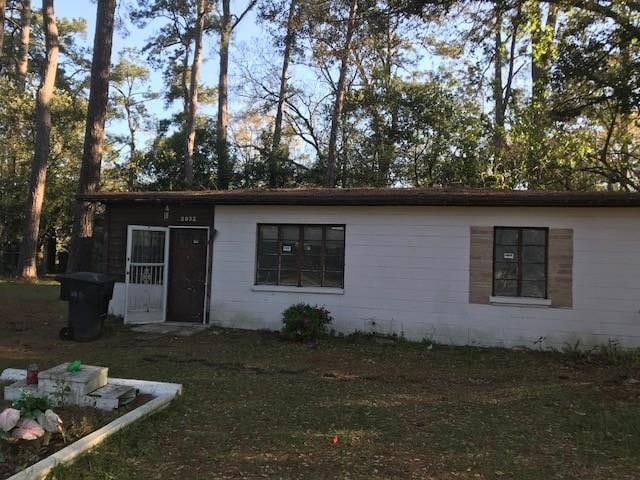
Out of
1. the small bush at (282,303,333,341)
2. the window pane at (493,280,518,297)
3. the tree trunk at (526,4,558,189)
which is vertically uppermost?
the tree trunk at (526,4,558,189)

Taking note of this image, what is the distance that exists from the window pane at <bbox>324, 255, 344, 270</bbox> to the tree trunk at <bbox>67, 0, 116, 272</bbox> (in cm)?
673

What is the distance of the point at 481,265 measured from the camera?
34.0ft

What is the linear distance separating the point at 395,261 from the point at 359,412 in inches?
193

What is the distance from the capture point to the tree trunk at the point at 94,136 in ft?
47.8

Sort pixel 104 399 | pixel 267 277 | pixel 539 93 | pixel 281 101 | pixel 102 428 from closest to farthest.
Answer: pixel 102 428, pixel 104 399, pixel 267 277, pixel 539 93, pixel 281 101

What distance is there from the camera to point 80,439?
473cm

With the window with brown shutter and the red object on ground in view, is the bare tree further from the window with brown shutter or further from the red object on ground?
the red object on ground

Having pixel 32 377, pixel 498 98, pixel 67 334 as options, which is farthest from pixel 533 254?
pixel 498 98

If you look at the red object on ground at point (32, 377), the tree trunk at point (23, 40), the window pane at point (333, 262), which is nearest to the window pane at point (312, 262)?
the window pane at point (333, 262)

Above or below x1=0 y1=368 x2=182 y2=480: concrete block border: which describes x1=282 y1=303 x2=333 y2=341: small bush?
above

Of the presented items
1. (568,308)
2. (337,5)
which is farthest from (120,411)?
(337,5)

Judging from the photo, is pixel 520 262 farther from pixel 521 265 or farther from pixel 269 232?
pixel 269 232

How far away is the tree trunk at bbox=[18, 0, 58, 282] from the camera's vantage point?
22625 mm

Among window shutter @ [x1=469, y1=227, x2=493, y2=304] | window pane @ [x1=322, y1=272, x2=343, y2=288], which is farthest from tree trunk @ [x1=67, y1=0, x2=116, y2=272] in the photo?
window shutter @ [x1=469, y1=227, x2=493, y2=304]
